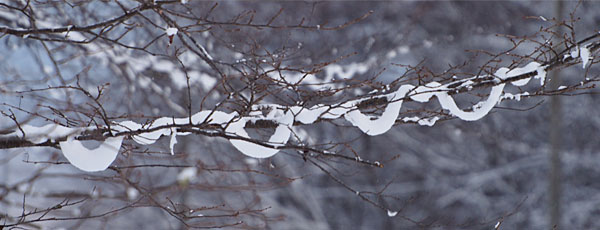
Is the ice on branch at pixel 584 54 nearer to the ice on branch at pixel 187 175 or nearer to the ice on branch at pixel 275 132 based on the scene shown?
the ice on branch at pixel 275 132

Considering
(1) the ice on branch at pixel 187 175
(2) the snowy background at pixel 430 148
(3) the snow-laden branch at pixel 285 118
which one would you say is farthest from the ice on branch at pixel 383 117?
(2) the snowy background at pixel 430 148

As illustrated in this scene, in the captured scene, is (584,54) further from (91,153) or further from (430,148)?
(430,148)

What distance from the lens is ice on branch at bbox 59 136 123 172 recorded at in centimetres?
163

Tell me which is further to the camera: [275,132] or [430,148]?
[430,148]

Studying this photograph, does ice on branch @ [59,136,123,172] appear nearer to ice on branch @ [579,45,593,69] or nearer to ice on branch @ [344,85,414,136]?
ice on branch @ [344,85,414,136]

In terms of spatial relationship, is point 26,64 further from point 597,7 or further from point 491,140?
point 597,7

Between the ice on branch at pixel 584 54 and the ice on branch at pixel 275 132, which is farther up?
the ice on branch at pixel 584 54

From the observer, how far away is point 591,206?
5.72 meters

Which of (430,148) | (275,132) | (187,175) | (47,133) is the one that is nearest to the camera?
(47,133)

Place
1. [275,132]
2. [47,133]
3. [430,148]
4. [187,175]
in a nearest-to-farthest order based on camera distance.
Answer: [47,133] → [275,132] → [187,175] → [430,148]

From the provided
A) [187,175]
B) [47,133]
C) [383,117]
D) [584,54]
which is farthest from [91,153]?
[187,175]

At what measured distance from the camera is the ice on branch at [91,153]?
5.34 feet

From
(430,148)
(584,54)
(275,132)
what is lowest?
(275,132)

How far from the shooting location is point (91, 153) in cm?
167
